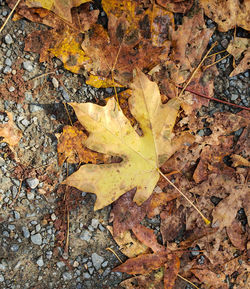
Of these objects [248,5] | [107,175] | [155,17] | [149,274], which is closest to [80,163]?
[107,175]

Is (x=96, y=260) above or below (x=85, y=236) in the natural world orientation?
below

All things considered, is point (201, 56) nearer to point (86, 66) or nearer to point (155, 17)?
point (155, 17)

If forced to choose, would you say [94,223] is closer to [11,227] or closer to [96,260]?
[96,260]

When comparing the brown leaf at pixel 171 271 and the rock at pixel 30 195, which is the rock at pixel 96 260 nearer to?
the brown leaf at pixel 171 271

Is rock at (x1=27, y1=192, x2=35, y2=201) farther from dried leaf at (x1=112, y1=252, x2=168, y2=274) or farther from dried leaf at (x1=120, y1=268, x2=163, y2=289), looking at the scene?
dried leaf at (x1=120, y1=268, x2=163, y2=289)

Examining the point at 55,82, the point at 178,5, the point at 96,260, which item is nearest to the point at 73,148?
the point at 55,82

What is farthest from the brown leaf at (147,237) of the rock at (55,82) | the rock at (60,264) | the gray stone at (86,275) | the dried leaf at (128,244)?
the rock at (55,82)

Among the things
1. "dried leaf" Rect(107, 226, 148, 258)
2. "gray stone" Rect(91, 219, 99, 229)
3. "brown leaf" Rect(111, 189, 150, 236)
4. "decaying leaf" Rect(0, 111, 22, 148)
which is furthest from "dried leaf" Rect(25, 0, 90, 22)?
"dried leaf" Rect(107, 226, 148, 258)
